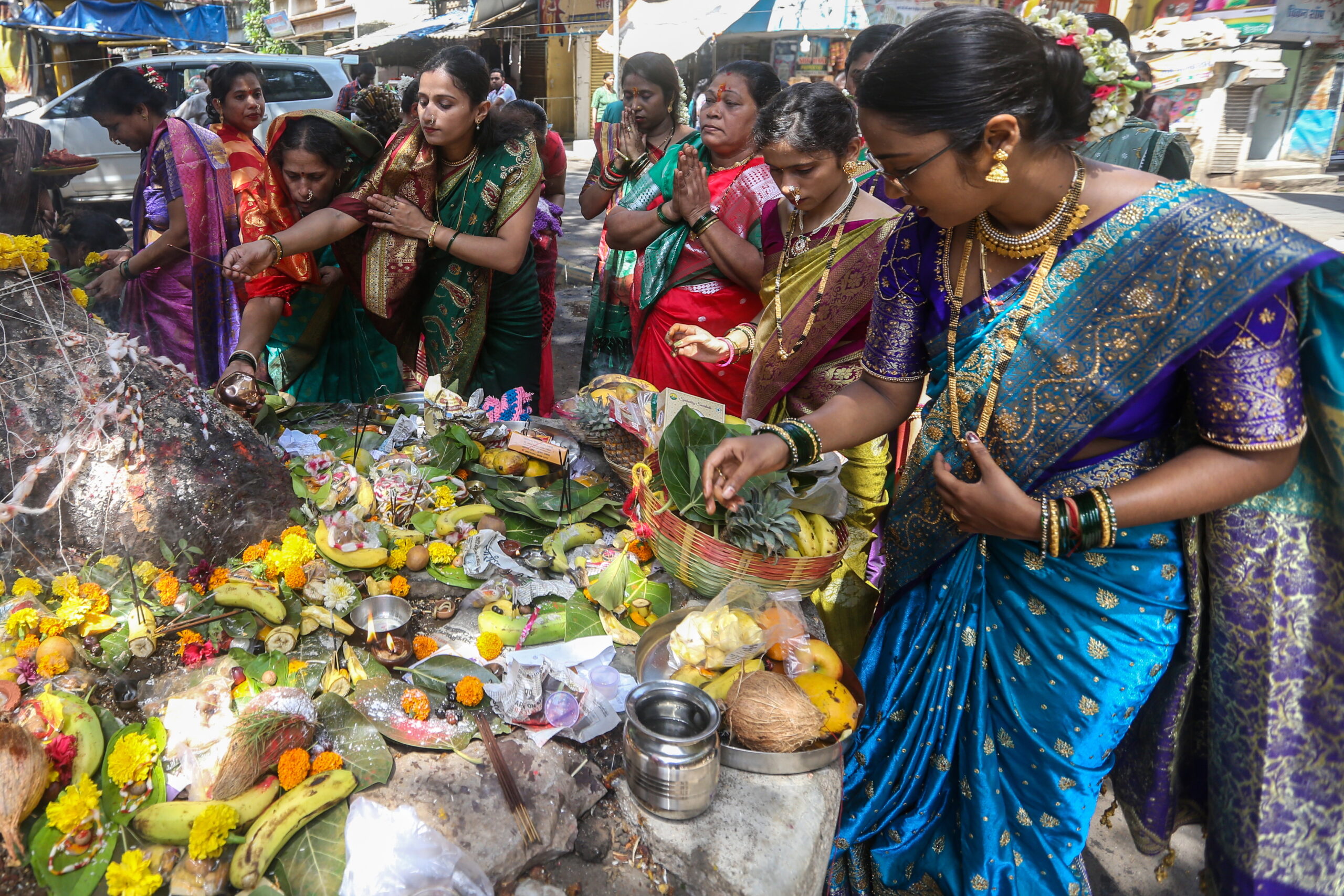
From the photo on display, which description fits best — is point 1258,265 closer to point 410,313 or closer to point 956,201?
point 956,201

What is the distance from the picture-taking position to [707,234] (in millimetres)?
3127

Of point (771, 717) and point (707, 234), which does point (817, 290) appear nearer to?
point (707, 234)

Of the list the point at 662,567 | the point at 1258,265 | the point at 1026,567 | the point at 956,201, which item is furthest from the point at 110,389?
the point at 1258,265

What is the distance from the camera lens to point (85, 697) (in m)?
1.52

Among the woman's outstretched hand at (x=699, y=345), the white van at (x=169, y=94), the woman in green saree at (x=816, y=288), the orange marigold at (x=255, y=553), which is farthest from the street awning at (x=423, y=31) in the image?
the orange marigold at (x=255, y=553)

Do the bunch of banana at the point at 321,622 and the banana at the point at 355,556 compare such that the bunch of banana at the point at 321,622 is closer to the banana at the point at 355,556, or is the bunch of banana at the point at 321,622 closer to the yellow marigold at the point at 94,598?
the banana at the point at 355,556

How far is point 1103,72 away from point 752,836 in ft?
5.18

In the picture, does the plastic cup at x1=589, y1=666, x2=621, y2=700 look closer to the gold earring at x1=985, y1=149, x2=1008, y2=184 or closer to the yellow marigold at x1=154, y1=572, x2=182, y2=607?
the yellow marigold at x1=154, y1=572, x2=182, y2=607

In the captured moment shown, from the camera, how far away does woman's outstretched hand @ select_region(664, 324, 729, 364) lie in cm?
246

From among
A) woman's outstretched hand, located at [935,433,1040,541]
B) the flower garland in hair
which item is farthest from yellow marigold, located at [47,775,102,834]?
Answer: the flower garland in hair

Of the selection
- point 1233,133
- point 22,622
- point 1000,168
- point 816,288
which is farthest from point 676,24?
point 22,622

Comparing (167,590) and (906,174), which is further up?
(906,174)

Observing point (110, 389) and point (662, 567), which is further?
point (662, 567)

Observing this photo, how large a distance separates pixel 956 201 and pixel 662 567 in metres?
1.12
